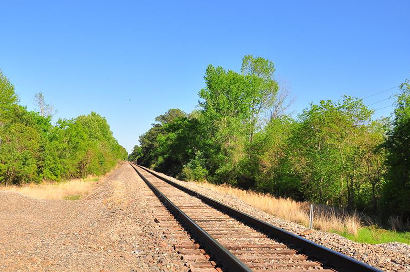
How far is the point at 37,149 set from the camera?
3039 centimetres

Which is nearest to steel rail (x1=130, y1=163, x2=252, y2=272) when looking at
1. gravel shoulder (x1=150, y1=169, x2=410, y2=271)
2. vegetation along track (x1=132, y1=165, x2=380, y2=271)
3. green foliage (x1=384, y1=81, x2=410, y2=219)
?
vegetation along track (x1=132, y1=165, x2=380, y2=271)

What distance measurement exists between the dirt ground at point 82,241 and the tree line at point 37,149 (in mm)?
16514

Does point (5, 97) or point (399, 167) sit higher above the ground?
point (5, 97)

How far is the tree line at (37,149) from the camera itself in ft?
90.9

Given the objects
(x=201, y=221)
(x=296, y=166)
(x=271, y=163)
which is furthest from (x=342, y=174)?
(x=201, y=221)

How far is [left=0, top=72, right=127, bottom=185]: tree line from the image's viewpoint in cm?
2772

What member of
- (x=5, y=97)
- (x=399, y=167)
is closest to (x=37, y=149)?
(x=5, y=97)

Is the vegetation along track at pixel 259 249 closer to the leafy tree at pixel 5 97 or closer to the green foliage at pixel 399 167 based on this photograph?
the green foliage at pixel 399 167

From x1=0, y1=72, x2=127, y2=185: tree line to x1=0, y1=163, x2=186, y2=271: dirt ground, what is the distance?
16514 millimetres

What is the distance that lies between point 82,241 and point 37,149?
25.8 metres

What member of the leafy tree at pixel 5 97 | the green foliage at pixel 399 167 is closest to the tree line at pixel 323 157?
the green foliage at pixel 399 167

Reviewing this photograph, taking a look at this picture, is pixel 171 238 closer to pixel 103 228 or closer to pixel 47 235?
pixel 103 228

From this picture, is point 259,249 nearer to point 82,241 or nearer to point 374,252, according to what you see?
point 374,252

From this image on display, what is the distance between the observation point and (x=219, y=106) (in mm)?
41250
